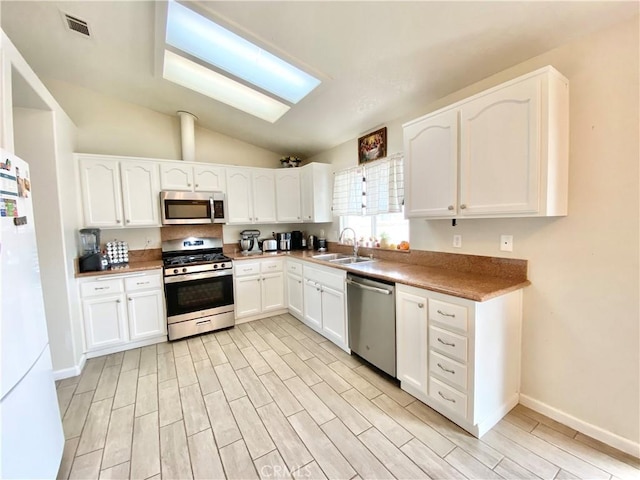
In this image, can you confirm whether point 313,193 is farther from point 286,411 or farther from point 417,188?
point 286,411

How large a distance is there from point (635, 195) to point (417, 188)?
3.88 feet

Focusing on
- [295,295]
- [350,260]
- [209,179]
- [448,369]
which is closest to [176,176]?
[209,179]

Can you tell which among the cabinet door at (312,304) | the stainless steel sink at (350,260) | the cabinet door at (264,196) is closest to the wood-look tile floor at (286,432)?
the cabinet door at (312,304)

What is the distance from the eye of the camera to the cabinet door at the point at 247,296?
3450mm

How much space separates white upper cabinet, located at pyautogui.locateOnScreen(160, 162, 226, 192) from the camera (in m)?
3.27

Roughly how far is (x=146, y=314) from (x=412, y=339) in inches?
109

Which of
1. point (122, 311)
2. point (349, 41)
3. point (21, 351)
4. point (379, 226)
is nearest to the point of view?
point (21, 351)

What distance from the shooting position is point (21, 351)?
1.16 meters

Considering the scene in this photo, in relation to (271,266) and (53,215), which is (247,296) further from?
A: (53,215)

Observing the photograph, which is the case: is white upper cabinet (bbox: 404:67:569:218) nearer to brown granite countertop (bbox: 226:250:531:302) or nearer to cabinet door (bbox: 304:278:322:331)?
brown granite countertop (bbox: 226:250:531:302)

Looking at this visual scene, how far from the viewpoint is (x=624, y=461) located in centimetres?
146

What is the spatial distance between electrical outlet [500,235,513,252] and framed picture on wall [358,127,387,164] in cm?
146

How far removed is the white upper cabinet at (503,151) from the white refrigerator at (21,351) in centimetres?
240

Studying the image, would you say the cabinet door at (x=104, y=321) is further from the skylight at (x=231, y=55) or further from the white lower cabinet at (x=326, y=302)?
the skylight at (x=231, y=55)
